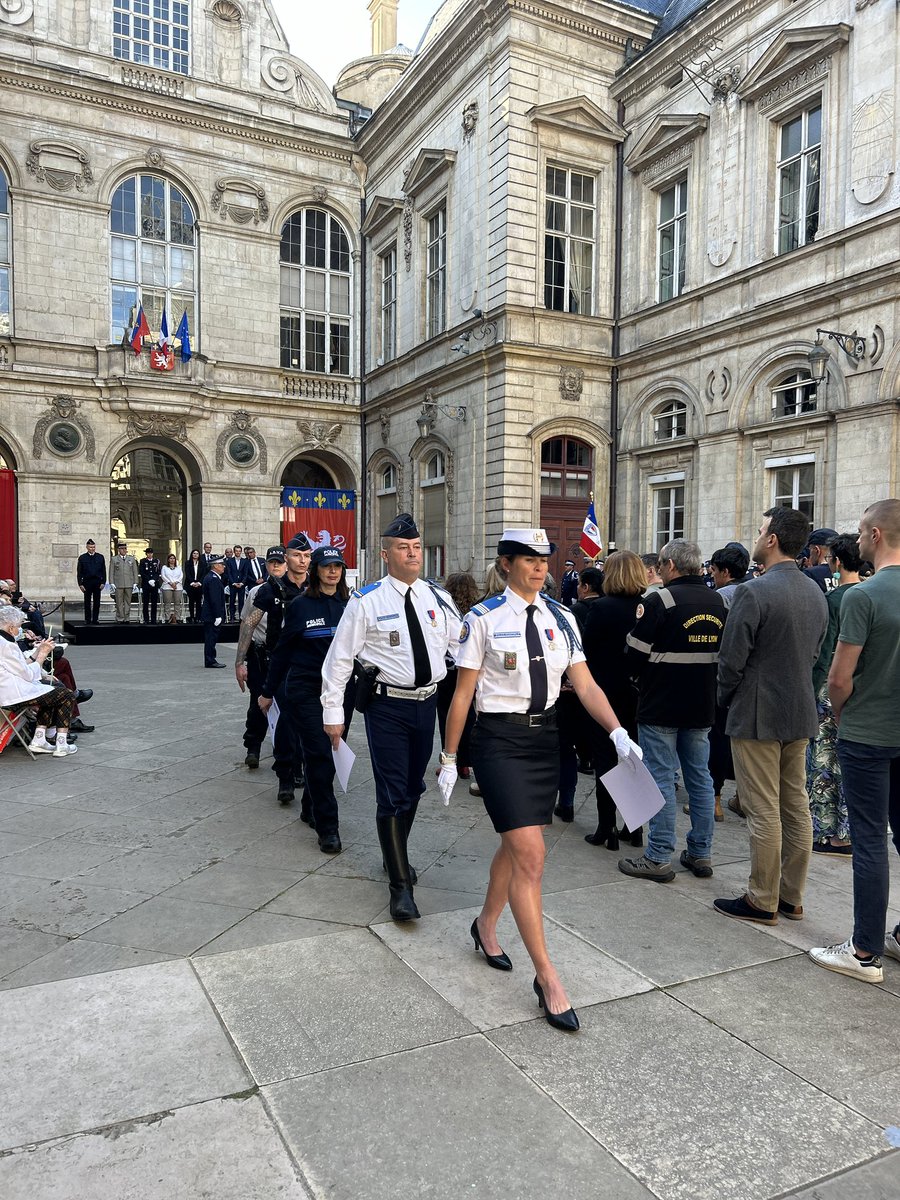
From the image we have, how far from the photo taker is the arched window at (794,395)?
1564 cm

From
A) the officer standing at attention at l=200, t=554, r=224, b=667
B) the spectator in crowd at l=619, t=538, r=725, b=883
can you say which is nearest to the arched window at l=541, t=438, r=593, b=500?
the officer standing at attention at l=200, t=554, r=224, b=667

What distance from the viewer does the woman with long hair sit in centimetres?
543

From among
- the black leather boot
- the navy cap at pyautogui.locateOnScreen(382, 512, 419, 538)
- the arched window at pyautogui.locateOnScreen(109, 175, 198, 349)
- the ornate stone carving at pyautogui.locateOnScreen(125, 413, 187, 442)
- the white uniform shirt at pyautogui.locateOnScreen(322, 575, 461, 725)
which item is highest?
the arched window at pyautogui.locateOnScreen(109, 175, 198, 349)

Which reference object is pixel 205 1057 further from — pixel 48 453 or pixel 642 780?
pixel 48 453

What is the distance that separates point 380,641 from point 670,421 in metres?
16.4

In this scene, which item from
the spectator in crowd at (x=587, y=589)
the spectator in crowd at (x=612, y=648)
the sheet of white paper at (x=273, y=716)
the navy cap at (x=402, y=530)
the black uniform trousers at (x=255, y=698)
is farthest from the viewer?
the black uniform trousers at (x=255, y=698)

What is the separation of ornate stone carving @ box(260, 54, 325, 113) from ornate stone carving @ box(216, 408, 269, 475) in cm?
987

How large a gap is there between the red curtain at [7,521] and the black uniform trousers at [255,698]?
704 inches

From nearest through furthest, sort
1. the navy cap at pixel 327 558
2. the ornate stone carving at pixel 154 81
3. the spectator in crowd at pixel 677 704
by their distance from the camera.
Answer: the spectator in crowd at pixel 677 704
the navy cap at pixel 327 558
the ornate stone carving at pixel 154 81

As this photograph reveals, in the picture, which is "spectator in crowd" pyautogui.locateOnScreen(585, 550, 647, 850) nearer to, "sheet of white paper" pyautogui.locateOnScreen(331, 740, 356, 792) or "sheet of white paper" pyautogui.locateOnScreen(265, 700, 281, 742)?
"sheet of white paper" pyautogui.locateOnScreen(331, 740, 356, 792)

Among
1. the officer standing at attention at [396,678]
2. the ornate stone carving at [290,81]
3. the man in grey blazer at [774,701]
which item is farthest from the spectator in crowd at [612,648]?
the ornate stone carving at [290,81]

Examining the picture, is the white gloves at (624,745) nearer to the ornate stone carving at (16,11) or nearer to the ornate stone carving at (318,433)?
the ornate stone carving at (318,433)

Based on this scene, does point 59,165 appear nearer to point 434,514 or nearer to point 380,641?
point 434,514

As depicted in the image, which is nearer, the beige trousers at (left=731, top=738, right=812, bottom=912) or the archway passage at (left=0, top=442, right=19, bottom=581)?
the beige trousers at (left=731, top=738, right=812, bottom=912)
